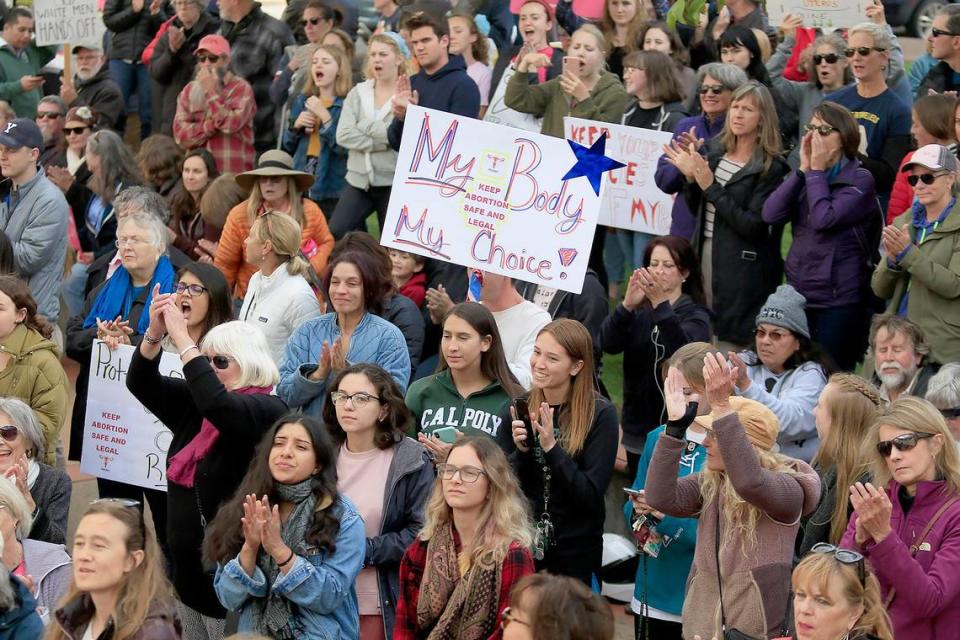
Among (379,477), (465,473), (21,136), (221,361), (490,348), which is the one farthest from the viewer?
(21,136)

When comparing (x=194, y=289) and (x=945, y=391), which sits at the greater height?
(x=945, y=391)

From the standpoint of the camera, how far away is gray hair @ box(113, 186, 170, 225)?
967cm

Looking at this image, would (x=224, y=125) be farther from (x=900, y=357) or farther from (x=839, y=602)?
(x=839, y=602)

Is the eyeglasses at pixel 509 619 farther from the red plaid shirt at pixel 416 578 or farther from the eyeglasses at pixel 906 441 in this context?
the eyeglasses at pixel 906 441

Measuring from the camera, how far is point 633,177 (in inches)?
397

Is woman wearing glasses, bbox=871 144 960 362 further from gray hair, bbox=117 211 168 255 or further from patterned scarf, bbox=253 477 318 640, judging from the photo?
gray hair, bbox=117 211 168 255

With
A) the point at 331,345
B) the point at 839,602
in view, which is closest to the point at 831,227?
the point at 331,345

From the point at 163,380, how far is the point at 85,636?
187 centimetres

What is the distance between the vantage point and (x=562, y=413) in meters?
6.79

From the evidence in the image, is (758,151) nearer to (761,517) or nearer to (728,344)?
(728,344)

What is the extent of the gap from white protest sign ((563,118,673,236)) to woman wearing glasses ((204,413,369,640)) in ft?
14.8

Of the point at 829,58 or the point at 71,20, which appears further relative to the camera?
the point at 71,20

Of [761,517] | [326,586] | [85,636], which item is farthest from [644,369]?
[85,636]

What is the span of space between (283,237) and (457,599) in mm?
3395
